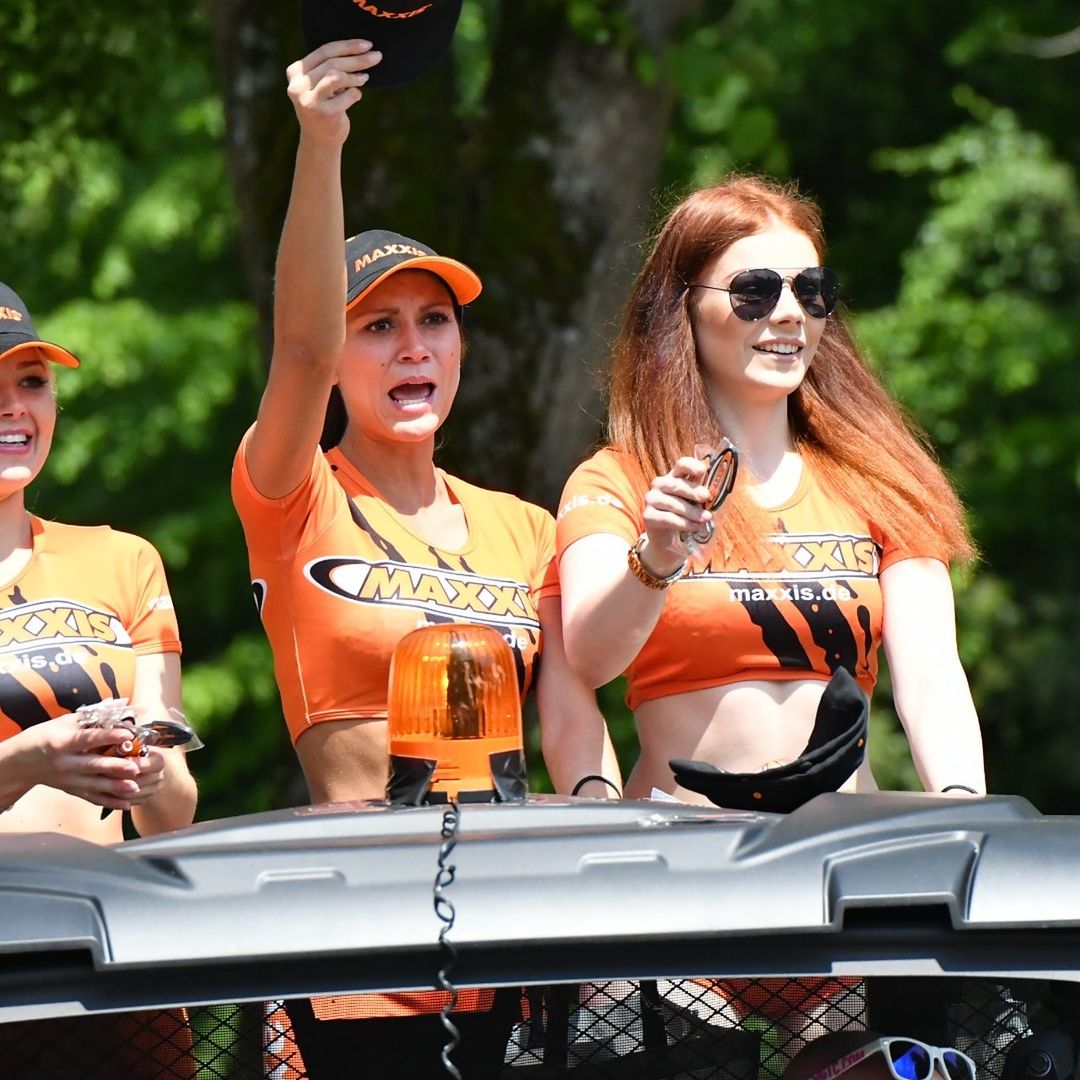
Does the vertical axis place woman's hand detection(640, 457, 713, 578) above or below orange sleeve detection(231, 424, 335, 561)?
below

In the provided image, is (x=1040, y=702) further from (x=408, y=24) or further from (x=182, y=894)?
(x=182, y=894)

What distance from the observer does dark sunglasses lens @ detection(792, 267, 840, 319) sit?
3.37 meters

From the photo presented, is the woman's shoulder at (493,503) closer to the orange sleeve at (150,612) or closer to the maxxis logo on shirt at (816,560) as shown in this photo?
the maxxis logo on shirt at (816,560)

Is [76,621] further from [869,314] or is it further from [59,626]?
[869,314]

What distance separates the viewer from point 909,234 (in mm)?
12508

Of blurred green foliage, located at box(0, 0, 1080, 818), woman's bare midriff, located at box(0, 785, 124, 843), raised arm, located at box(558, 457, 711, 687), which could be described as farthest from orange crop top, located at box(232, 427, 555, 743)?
blurred green foliage, located at box(0, 0, 1080, 818)

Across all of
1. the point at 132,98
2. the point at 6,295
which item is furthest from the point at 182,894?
the point at 132,98

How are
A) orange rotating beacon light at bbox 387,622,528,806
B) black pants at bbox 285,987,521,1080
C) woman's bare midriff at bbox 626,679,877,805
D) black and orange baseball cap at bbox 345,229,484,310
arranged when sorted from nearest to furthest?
black pants at bbox 285,987,521,1080, orange rotating beacon light at bbox 387,622,528,806, woman's bare midriff at bbox 626,679,877,805, black and orange baseball cap at bbox 345,229,484,310

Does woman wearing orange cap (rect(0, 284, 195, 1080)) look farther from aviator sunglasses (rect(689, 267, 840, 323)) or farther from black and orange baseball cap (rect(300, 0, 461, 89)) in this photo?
aviator sunglasses (rect(689, 267, 840, 323))

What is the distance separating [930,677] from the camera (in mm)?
3213

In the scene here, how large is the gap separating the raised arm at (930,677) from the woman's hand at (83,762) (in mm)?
1236

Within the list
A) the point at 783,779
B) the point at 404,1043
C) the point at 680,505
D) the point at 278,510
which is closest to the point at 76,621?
the point at 278,510

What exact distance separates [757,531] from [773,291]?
42 cm

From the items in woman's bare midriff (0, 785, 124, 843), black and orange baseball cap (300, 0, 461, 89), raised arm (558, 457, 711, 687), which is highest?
black and orange baseball cap (300, 0, 461, 89)
